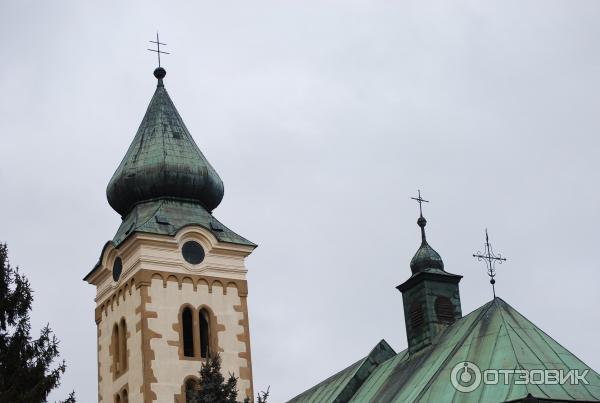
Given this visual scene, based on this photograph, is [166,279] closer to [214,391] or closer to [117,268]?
[117,268]

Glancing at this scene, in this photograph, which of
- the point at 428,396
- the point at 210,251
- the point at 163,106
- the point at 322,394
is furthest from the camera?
the point at 163,106

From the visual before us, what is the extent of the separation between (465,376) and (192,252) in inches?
589

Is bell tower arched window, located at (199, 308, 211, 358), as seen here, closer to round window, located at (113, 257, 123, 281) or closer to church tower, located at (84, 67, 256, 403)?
church tower, located at (84, 67, 256, 403)

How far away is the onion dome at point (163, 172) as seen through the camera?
167 ft

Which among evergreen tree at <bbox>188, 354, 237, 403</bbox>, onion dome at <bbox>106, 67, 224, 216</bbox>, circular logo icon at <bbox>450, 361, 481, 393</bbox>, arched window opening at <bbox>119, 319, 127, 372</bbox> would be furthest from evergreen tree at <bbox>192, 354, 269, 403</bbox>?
onion dome at <bbox>106, 67, 224, 216</bbox>

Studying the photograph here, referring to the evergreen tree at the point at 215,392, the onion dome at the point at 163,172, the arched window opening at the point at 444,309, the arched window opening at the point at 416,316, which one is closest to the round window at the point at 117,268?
the onion dome at the point at 163,172

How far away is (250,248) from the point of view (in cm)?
5059

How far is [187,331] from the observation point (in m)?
48.6

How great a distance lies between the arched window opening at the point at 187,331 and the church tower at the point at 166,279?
36mm

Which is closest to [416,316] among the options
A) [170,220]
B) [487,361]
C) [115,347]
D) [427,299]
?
[427,299]

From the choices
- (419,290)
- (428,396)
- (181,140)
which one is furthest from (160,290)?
(428,396)

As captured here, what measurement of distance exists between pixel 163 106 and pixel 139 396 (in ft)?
41.3

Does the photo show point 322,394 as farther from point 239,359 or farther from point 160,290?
point 160,290

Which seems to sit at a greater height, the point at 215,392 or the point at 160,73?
the point at 160,73
